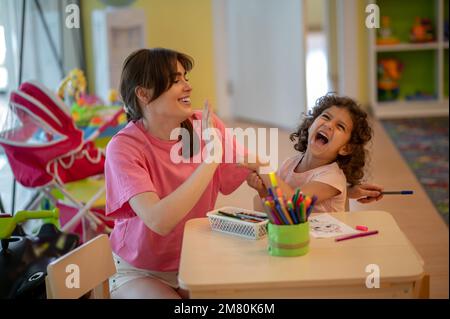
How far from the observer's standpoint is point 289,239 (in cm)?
144

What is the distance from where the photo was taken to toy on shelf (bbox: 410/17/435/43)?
20.1ft

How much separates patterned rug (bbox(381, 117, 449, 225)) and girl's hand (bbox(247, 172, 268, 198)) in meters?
1.74

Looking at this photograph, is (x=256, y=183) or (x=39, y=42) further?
(x=39, y=42)

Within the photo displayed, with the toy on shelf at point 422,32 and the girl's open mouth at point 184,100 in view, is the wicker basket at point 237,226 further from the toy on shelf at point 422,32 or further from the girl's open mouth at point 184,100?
the toy on shelf at point 422,32

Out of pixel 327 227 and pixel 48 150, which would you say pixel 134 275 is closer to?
pixel 327 227

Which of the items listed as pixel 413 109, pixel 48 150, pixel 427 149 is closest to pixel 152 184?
pixel 48 150

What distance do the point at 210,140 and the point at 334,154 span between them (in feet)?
1.65

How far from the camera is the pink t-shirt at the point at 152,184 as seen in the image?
68.8 inches

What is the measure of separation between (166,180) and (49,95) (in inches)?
45.0

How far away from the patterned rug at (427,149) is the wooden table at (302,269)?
2.05 metres

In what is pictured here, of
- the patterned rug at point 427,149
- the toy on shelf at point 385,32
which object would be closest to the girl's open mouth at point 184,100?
the patterned rug at point 427,149

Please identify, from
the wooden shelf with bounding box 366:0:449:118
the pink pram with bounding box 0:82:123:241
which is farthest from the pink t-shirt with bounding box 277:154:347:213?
the wooden shelf with bounding box 366:0:449:118

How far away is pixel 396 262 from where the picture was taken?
1417 mm
